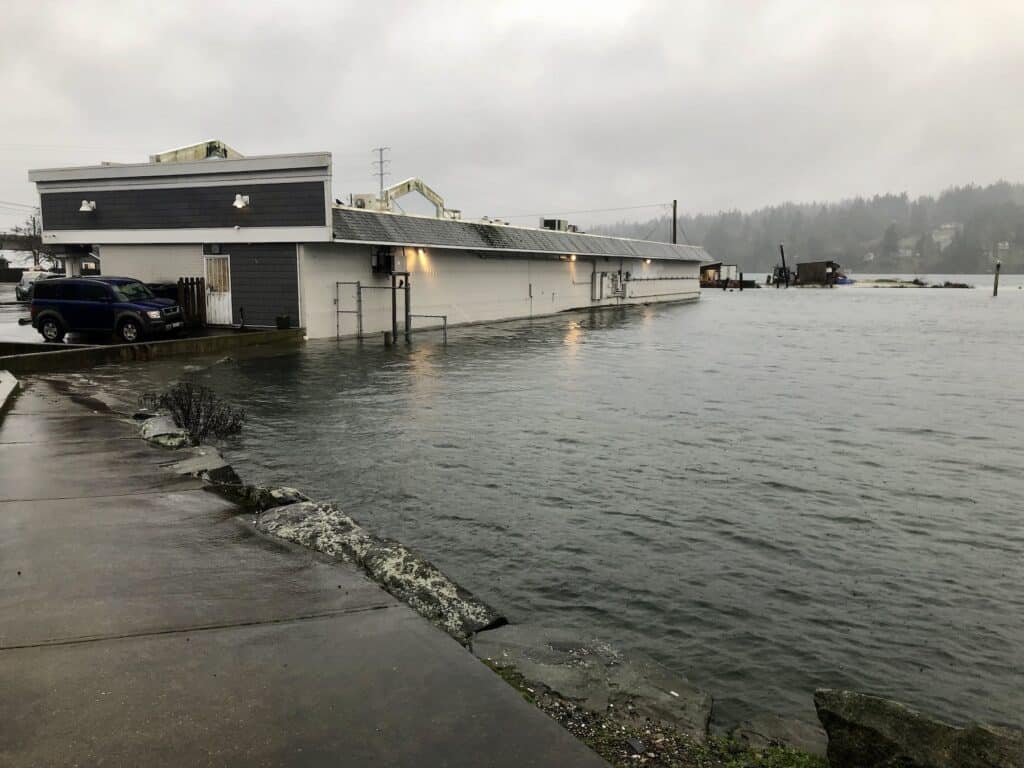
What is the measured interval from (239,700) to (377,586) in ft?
6.06

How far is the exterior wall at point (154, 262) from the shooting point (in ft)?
93.3

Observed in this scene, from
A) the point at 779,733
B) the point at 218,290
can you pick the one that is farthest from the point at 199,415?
the point at 218,290

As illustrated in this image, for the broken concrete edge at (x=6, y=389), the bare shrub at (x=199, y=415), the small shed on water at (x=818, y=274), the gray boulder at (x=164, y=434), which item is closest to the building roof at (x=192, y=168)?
the broken concrete edge at (x=6, y=389)

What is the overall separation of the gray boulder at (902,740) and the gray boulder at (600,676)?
31.1 inches

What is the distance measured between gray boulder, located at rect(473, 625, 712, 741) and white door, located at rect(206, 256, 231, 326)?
25.3 m

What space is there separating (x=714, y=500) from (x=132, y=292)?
21.2 meters

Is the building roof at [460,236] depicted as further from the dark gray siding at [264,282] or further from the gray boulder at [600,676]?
the gray boulder at [600,676]

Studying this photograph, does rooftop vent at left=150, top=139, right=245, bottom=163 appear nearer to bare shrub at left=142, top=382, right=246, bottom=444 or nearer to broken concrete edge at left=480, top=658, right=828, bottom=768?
bare shrub at left=142, top=382, right=246, bottom=444

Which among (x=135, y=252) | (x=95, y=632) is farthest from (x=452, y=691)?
(x=135, y=252)

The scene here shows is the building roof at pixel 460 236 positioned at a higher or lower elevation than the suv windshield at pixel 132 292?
higher

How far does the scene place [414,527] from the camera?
8.50 m

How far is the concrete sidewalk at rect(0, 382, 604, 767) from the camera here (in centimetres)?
348

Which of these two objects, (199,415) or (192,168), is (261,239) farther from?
(199,415)

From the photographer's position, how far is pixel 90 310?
2320 centimetres
